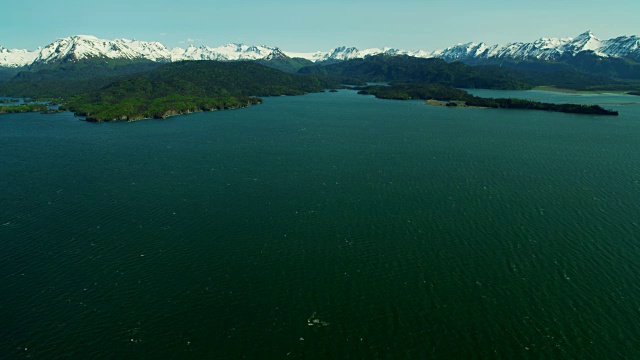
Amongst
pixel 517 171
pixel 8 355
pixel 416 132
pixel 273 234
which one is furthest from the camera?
pixel 416 132

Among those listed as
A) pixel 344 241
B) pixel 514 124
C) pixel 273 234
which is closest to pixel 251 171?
pixel 273 234

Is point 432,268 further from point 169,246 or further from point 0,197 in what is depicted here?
point 0,197

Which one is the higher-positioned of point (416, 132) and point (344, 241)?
point (416, 132)

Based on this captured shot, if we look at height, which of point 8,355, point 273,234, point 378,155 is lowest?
point 8,355

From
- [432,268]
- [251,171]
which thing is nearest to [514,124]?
[251,171]

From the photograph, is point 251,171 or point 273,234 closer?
point 273,234

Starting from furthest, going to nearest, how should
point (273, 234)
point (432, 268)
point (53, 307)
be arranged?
point (273, 234) < point (432, 268) < point (53, 307)

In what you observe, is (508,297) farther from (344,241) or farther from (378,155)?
(378,155)
